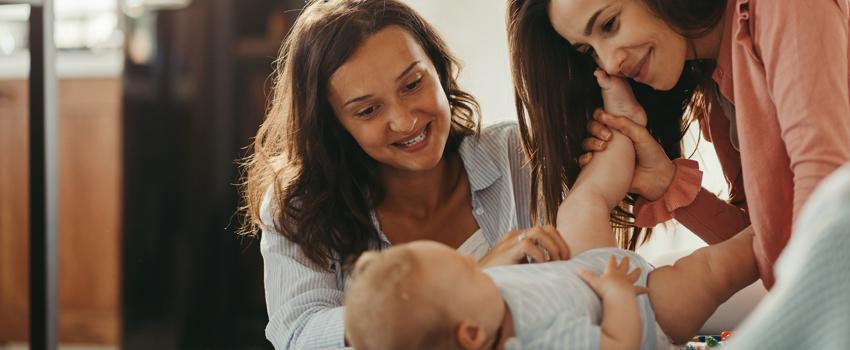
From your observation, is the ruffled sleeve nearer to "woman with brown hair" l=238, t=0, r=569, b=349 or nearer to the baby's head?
"woman with brown hair" l=238, t=0, r=569, b=349

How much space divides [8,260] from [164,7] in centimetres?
113

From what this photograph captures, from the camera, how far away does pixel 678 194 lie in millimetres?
1649

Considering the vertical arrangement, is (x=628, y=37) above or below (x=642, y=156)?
above

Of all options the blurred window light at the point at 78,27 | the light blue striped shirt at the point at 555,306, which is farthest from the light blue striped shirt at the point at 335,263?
the blurred window light at the point at 78,27

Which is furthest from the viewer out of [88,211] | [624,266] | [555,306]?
[88,211]

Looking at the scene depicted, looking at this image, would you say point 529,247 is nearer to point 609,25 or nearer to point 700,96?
point 609,25

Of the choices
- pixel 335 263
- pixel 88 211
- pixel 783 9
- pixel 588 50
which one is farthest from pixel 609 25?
pixel 88 211

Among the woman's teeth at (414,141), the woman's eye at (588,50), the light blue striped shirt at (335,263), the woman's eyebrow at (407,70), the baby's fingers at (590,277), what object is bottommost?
the light blue striped shirt at (335,263)

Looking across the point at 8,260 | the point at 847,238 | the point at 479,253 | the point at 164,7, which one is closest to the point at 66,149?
the point at 8,260

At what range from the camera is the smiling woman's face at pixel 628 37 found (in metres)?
1.43

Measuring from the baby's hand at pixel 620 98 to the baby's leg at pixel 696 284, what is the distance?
0.34 m

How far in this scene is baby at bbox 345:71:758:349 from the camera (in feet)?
3.58

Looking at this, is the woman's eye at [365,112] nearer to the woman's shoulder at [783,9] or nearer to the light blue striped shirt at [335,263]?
the light blue striped shirt at [335,263]

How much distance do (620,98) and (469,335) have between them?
706mm
